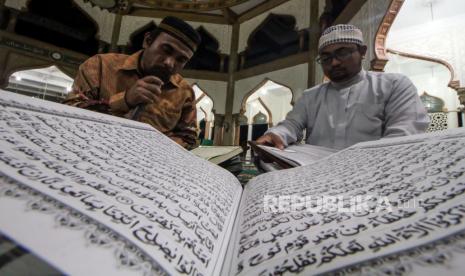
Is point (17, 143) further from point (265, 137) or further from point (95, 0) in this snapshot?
point (95, 0)

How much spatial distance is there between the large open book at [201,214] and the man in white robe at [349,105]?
461mm

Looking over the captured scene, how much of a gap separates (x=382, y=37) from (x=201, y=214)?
184 cm

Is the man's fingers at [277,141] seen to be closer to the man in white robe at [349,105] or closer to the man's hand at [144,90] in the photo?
the man in white robe at [349,105]

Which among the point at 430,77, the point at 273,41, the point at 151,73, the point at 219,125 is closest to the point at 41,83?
the point at 219,125

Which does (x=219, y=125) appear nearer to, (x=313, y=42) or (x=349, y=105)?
(x=313, y=42)

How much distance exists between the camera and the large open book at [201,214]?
0.09 meters

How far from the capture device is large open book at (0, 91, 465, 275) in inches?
3.6

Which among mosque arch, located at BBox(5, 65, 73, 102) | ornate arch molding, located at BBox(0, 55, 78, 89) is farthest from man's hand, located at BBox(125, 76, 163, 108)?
mosque arch, located at BBox(5, 65, 73, 102)

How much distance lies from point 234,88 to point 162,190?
11.3 ft

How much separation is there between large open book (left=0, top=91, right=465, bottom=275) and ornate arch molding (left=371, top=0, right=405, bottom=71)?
60.0 inches

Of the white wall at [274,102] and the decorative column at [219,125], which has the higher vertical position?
the white wall at [274,102]

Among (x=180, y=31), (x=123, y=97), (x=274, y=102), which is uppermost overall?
(x=274, y=102)

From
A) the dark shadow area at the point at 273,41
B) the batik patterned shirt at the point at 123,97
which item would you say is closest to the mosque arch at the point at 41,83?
the dark shadow area at the point at 273,41

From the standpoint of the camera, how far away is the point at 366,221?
0.13m
